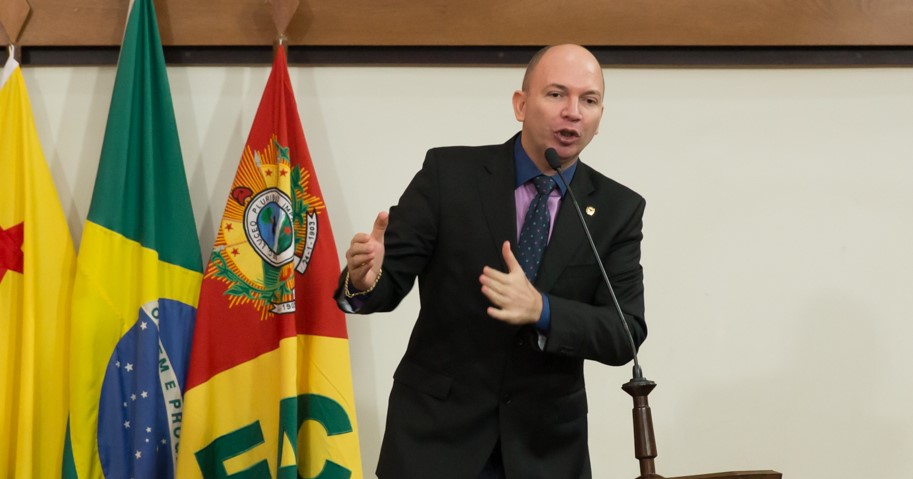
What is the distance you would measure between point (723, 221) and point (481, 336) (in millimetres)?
1641

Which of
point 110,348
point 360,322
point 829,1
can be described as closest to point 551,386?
point 360,322

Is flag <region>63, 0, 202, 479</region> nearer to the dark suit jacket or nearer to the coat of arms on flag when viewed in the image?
the coat of arms on flag

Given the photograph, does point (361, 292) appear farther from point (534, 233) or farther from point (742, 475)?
point (742, 475)

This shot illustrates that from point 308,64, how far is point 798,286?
186 cm

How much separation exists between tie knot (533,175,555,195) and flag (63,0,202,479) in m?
1.41

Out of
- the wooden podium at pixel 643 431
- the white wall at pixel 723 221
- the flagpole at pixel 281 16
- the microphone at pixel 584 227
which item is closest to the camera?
the wooden podium at pixel 643 431

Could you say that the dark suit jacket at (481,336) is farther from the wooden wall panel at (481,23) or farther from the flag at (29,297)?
the flag at (29,297)

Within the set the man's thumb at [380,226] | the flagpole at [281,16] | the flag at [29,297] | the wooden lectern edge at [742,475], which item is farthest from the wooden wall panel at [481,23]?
the wooden lectern edge at [742,475]

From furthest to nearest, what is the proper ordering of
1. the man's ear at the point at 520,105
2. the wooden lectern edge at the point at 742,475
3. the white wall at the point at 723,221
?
the white wall at the point at 723,221
the man's ear at the point at 520,105
the wooden lectern edge at the point at 742,475

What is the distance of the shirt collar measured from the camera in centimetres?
219

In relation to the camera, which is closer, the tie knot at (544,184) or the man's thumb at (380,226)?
the man's thumb at (380,226)

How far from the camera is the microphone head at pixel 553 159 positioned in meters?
2.03

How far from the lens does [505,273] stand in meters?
1.96

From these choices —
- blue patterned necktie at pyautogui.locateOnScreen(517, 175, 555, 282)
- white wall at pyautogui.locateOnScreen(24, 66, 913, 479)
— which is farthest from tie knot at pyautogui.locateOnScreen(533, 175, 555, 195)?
white wall at pyautogui.locateOnScreen(24, 66, 913, 479)
